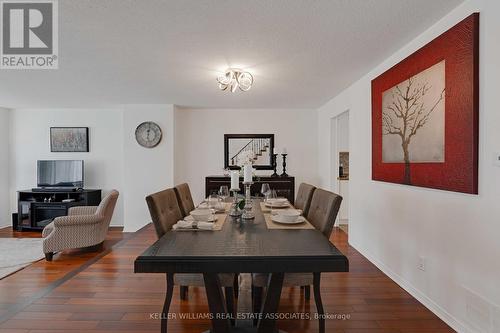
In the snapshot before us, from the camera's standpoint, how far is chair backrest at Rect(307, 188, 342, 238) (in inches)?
77.2

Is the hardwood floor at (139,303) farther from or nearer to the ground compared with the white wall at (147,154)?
nearer to the ground

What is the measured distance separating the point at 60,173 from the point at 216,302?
498 centimetres

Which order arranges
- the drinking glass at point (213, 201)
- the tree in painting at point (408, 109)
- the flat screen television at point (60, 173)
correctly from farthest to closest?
the flat screen television at point (60, 173)
the drinking glass at point (213, 201)
the tree in painting at point (408, 109)

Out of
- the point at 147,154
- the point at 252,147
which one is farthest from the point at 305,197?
the point at 147,154

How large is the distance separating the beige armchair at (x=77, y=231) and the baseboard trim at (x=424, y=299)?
3.59 meters

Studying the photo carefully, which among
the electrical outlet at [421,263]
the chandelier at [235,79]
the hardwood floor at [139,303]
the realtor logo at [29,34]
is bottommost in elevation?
the hardwood floor at [139,303]

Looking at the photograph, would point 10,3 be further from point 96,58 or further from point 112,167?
point 112,167

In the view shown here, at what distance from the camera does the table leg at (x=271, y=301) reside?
166 cm

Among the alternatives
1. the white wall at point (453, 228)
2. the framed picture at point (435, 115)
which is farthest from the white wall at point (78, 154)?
the framed picture at point (435, 115)

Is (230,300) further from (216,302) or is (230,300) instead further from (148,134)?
(148,134)

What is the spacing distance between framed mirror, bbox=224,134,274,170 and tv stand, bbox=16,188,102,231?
2618 millimetres

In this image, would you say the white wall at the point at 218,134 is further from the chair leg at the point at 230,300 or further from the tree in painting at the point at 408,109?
the chair leg at the point at 230,300

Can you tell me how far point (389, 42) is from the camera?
247 cm

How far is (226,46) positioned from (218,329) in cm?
225
